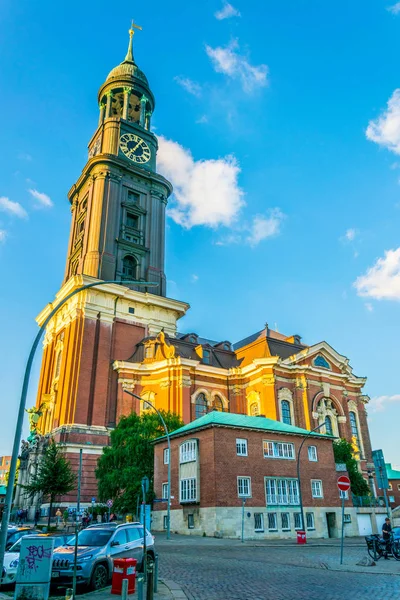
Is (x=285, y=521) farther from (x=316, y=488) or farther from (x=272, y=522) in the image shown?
(x=316, y=488)

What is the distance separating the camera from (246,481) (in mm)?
31594

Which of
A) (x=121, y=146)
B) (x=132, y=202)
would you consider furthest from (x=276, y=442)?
(x=121, y=146)

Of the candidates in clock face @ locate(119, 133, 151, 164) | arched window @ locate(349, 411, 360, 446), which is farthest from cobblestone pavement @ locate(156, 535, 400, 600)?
clock face @ locate(119, 133, 151, 164)

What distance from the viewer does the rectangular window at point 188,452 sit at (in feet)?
106

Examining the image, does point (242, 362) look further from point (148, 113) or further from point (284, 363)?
point (148, 113)

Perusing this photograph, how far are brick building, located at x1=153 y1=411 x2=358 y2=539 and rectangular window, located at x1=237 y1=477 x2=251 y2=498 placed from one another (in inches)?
1.2

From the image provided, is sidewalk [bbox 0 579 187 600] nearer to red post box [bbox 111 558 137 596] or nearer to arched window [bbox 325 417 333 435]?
red post box [bbox 111 558 137 596]

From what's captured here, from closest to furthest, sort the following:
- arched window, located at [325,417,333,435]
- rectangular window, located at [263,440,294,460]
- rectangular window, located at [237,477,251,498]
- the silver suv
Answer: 1. the silver suv
2. rectangular window, located at [237,477,251,498]
3. rectangular window, located at [263,440,294,460]
4. arched window, located at [325,417,333,435]

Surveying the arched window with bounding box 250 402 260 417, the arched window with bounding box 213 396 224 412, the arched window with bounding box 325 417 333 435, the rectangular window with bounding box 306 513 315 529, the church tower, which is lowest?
the rectangular window with bounding box 306 513 315 529

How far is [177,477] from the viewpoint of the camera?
109 feet

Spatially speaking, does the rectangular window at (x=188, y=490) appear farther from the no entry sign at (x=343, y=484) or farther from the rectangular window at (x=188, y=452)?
the no entry sign at (x=343, y=484)

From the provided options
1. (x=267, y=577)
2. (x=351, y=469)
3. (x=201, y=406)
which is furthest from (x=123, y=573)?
(x=201, y=406)

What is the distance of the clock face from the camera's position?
6869 centimetres

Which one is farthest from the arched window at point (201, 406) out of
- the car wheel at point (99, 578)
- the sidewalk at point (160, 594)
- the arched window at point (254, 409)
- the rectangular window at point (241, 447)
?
the sidewalk at point (160, 594)
